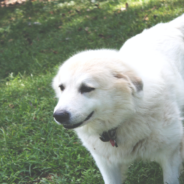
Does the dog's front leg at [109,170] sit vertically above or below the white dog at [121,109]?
below

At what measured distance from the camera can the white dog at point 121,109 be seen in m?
2.11

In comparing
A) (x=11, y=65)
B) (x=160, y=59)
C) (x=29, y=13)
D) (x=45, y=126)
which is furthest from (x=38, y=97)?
(x=29, y=13)

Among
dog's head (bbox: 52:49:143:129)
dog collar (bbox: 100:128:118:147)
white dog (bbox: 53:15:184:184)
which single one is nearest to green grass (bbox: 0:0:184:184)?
white dog (bbox: 53:15:184:184)

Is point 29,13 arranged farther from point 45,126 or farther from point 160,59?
point 160,59

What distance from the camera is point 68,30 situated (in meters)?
7.19

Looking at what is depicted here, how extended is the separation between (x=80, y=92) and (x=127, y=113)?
0.46 m

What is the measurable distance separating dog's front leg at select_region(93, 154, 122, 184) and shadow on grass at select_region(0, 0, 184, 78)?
3.27 metres

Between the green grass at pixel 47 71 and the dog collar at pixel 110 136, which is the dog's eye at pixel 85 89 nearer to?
the dog collar at pixel 110 136

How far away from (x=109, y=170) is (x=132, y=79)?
3.49 feet

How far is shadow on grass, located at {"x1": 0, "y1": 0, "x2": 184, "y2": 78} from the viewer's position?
5922 millimetres

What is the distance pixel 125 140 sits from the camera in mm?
2344

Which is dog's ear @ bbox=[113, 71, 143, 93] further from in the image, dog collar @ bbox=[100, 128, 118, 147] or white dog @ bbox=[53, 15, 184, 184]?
dog collar @ bbox=[100, 128, 118, 147]

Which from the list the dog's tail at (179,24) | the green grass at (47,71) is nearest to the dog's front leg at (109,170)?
the green grass at (47,71)

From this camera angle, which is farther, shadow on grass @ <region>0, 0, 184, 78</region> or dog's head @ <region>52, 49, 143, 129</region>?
shadow on grass @ <region>0, 0, 184, 78</region>
